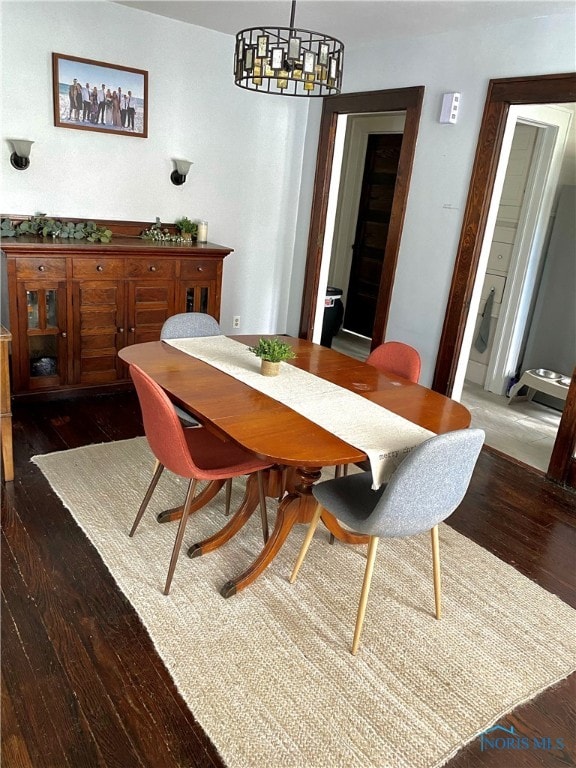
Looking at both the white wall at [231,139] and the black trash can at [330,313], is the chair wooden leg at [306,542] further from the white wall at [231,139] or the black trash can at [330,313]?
the black trash can at [330,313]

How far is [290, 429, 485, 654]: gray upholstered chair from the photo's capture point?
67.3 inches

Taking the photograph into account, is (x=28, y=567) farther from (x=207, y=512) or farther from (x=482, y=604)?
(x=482, y=604)

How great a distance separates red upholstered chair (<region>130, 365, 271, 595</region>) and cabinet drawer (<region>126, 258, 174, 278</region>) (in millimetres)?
1779

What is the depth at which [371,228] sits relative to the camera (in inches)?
231

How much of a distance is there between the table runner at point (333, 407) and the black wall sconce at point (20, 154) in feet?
5.90

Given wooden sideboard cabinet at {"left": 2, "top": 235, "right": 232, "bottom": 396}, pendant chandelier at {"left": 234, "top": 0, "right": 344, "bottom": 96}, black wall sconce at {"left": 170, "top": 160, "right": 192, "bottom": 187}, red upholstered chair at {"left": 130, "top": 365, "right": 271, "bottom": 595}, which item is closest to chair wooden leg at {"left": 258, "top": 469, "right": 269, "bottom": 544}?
red upholstered chair at {"left": 130, "top": 365, "right": 271, "bottom": 595}

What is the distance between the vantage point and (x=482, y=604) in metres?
2.24

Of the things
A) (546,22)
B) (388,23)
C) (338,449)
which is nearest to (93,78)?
(388,23)

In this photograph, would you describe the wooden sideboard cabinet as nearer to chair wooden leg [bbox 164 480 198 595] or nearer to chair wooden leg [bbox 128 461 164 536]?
chair wooden leg [bbox 128 461 164 536]

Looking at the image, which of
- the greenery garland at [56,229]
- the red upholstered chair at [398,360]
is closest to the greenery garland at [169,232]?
the greenery garland at [56,229]

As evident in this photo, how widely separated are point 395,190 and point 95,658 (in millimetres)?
3244

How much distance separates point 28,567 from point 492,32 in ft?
11.6

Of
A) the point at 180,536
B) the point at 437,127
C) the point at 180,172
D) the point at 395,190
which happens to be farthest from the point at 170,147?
the point at 180,536

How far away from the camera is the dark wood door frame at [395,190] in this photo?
380 centimetres
